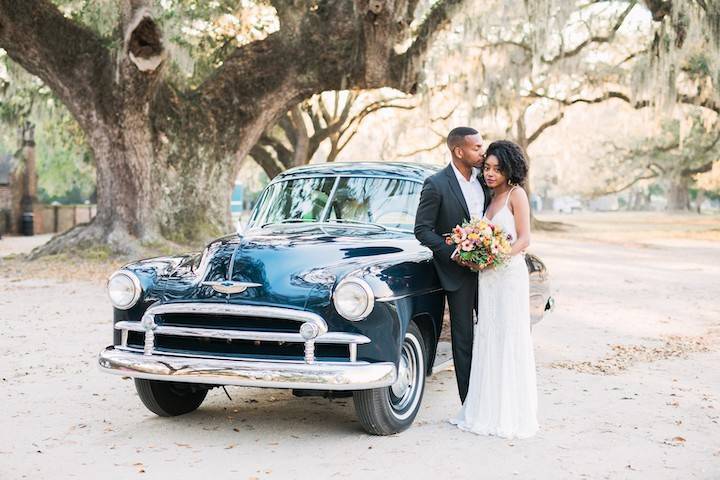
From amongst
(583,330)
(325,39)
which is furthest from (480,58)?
(583,330)

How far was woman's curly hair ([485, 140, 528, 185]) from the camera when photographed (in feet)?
19.1

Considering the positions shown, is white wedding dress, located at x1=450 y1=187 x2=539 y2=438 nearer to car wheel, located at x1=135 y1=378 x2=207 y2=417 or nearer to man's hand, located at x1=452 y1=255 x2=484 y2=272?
man's hand, located at x1=452 y1=255 x2=484 y2=272

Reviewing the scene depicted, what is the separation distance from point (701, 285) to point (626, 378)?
8812 millimetres

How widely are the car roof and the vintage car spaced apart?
2.33 ft

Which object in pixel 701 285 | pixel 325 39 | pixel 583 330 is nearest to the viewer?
pixel 583 330

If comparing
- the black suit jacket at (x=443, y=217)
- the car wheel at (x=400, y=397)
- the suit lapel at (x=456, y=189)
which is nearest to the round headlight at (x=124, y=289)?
the car wheel at (x=400, y=397)

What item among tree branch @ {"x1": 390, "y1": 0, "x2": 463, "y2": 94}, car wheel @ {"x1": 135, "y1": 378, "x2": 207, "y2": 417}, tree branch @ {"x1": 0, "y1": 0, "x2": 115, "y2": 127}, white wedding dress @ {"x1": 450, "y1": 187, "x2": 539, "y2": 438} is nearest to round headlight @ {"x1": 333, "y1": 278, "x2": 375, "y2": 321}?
white wedding dress @ {"x1": 450, "y1": 187, "x2": 539, "y2": 438}

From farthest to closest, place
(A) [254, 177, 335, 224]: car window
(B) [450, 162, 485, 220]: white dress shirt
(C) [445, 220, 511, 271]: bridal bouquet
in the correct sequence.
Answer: (A) [254, 177, 335, 224]: car window, (B) [450, 162, 485, 220]: white dress shirt, (C) [445, 220, 511, 271]: bridal bouquet

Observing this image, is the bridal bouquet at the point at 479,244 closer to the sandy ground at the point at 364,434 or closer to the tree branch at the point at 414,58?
the sandy ground at the point at 364,434

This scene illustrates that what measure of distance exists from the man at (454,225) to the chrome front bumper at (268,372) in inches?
34.7

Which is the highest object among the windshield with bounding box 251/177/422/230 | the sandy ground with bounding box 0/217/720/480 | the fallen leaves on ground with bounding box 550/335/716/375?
the windshield with bounding box 251/177/422/230

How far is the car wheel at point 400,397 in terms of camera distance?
5402 mm

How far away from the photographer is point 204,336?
17.4ft

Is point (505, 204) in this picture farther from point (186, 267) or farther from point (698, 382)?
point (698, 382)
